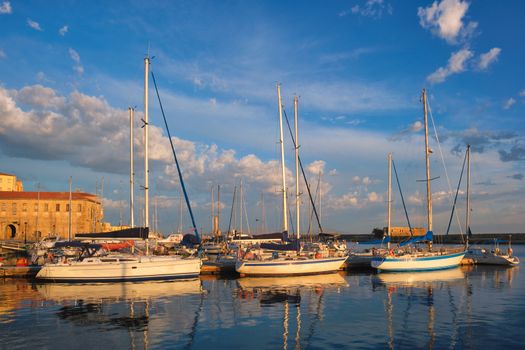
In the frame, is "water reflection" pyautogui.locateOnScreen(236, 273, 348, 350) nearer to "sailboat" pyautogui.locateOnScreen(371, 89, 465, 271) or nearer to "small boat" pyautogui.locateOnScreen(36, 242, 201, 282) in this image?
"sailboat" pyautogui.locateOnScreen(371, 89, 465, 271)

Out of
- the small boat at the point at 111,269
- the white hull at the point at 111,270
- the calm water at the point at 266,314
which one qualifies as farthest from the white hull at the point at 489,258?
the white hull at the point at 111,270

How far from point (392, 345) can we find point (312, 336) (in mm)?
2971

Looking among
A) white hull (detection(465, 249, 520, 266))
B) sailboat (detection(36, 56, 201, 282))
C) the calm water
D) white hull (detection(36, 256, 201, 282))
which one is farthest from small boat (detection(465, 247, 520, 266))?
white hull (detection(36, 256, 201, 282))

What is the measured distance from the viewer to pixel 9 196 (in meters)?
98.0

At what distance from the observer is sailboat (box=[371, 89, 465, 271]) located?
3944 cm

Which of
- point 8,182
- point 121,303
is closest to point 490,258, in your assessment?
point 121,303

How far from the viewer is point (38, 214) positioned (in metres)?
97.1

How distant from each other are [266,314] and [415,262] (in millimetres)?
24028

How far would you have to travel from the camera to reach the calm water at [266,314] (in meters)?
15.9

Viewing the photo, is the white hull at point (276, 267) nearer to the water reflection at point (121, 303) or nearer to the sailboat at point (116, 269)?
the water reflection at point (121, 303)

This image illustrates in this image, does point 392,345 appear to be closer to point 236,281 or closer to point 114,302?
point 114,302

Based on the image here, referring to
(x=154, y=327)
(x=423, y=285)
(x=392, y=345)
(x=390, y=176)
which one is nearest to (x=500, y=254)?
(x=390, y=176)

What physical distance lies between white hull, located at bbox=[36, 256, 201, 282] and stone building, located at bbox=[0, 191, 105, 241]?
6768 cm

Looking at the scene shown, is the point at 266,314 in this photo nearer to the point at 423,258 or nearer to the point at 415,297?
the point at 415,297
